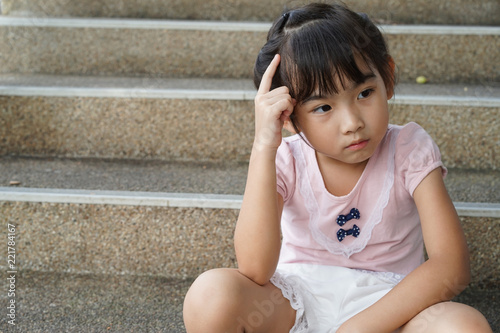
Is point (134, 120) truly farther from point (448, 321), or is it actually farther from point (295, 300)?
point (448, 321)

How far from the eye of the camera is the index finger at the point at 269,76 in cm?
125

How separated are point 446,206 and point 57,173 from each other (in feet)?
4.04

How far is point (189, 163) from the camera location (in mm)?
2021

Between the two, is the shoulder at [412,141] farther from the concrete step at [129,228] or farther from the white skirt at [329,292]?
the concrete step at [129,228]

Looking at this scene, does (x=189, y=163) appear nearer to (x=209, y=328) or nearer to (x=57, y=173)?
(x=57, y=173)

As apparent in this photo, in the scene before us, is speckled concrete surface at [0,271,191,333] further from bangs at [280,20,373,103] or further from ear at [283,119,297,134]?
bangs at [280,20,373,103]

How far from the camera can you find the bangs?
1.18 meters

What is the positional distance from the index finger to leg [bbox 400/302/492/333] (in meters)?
0.56

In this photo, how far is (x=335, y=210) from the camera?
1346mm

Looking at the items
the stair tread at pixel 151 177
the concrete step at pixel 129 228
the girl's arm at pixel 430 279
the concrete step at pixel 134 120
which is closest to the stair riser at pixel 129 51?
the concrete step at pixel 134 120

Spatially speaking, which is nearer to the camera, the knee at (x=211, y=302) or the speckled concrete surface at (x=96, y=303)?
the knee at (x=211, y=302)

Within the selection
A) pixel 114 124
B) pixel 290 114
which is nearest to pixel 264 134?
pixel 290 114

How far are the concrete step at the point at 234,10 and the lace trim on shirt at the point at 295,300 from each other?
5.00 ft

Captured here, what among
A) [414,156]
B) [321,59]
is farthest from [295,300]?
[321,59]
